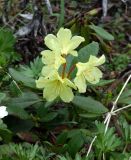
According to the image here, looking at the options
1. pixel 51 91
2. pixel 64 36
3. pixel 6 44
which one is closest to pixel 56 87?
pixel 51 91

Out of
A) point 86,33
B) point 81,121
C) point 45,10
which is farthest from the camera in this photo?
point 45,10

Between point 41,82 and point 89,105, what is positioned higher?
point 41,82

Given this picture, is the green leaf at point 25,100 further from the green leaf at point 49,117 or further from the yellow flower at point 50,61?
the yellow flower at point 50,61

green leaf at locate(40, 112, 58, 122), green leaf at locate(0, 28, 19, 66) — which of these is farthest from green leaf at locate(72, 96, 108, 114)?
green leaf at locate(0, 28, 19, 66)

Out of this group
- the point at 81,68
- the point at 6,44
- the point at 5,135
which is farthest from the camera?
the point at 6,44

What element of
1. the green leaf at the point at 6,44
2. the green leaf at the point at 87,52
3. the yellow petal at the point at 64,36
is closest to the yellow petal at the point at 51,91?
the yellow petal at the point at 64,36

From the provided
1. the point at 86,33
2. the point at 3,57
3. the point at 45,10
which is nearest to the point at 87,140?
the point at 3,57

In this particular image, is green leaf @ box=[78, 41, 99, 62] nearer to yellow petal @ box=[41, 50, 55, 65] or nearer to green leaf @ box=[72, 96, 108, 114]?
green leaf @ box=[72, 96, 108, 114]

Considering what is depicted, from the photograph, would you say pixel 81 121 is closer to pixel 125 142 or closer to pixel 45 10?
pixel 125 142

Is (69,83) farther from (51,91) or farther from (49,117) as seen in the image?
(49,117)
